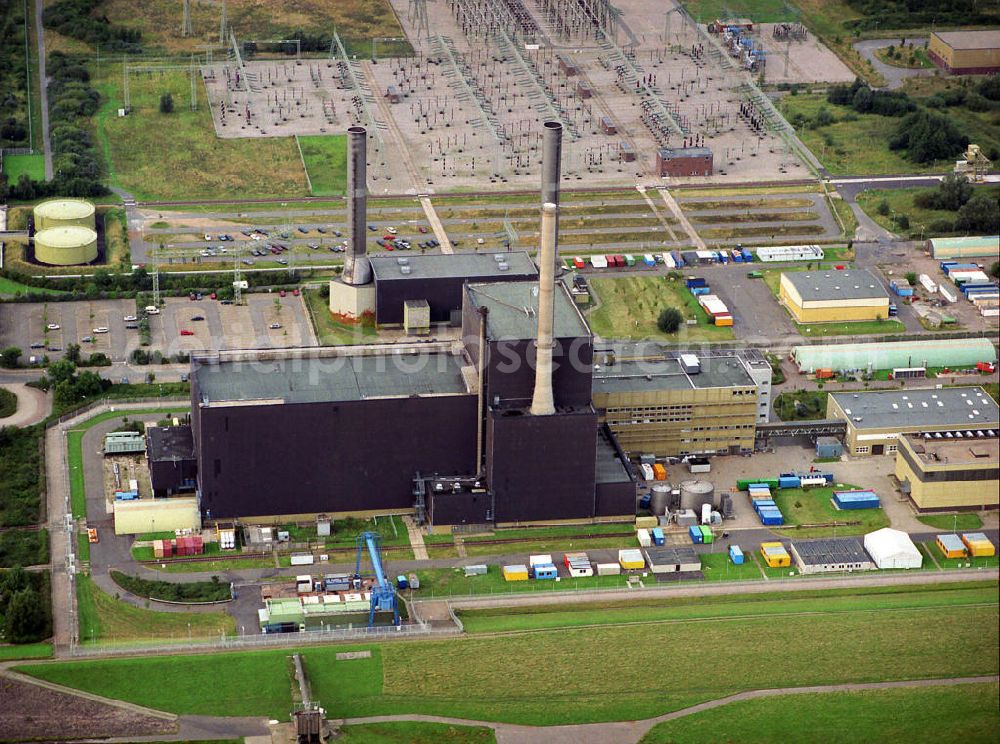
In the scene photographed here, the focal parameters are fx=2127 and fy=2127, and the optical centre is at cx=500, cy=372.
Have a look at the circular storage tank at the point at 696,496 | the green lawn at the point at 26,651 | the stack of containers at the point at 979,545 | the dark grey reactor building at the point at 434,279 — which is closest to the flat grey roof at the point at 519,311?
the circular storage tank at the point at 696,496

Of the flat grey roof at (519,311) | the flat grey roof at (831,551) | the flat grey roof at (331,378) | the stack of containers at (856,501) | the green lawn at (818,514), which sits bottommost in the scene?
the green lawn at (818,514)

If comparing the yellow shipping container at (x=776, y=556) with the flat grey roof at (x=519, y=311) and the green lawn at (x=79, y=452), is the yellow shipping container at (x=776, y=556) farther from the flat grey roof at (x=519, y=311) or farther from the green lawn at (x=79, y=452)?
the green lawn at (x=79, y=452)

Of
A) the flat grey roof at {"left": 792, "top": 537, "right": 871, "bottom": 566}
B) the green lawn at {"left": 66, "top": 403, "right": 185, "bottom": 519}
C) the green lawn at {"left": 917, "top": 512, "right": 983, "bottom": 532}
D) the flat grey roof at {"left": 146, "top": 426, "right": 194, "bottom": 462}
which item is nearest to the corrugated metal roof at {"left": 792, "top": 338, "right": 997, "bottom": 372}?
the green lawn at {"left": 917, "top": 512, "right": 983, "bottom": 532}

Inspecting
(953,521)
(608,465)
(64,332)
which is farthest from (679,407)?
(64,332)

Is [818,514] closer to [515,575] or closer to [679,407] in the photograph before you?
[679,407]

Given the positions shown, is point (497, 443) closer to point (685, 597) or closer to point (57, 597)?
point (685, 597)
